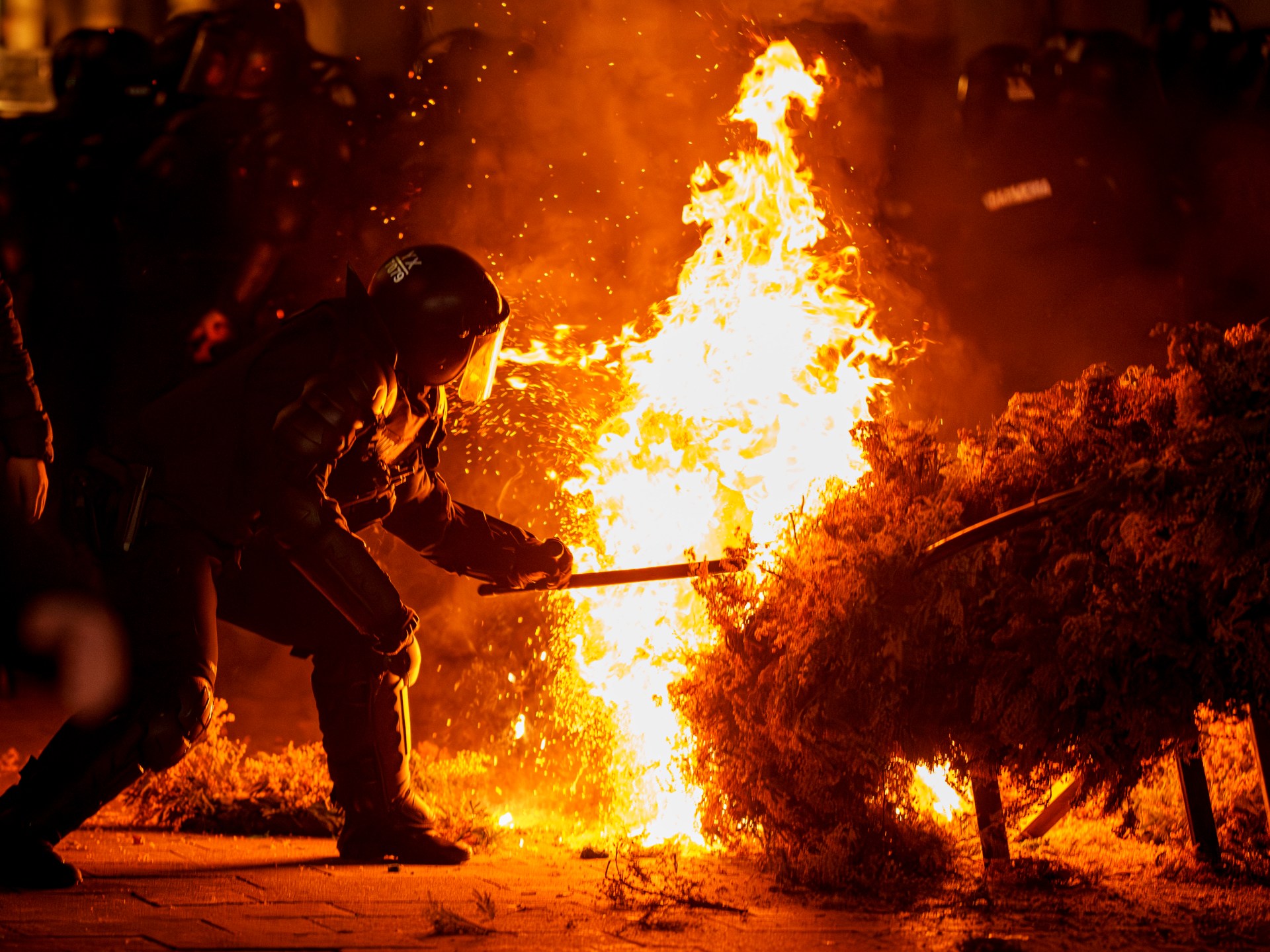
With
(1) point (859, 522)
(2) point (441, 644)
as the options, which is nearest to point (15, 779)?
(2) point (441, 644)

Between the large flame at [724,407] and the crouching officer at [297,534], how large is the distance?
981mm

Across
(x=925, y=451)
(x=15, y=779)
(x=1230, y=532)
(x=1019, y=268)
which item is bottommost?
(x=15, y=779)

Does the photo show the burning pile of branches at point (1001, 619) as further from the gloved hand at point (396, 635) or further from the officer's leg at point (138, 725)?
the officer's leg at point (138, 725)

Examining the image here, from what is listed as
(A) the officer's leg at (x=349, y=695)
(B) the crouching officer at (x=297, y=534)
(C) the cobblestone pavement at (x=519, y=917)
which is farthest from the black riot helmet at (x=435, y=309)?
(C) the cobblestone pavement at (x=519, y=917)

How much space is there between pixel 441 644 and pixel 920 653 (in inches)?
162

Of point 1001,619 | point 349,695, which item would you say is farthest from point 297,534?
point 1001,619

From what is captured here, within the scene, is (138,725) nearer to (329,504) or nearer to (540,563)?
(329,504)

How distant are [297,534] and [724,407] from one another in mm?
2041

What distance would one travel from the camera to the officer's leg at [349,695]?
3.99m

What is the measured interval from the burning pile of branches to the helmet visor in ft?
3.77

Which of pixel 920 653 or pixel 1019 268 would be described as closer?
pixel 920 653

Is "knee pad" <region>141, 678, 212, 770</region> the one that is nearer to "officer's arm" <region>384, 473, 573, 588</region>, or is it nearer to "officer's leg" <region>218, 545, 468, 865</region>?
"officer's leg" <region>218, 545, 468, 865</region>

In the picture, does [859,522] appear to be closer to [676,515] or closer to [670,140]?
[676,515]

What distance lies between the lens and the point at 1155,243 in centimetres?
646
